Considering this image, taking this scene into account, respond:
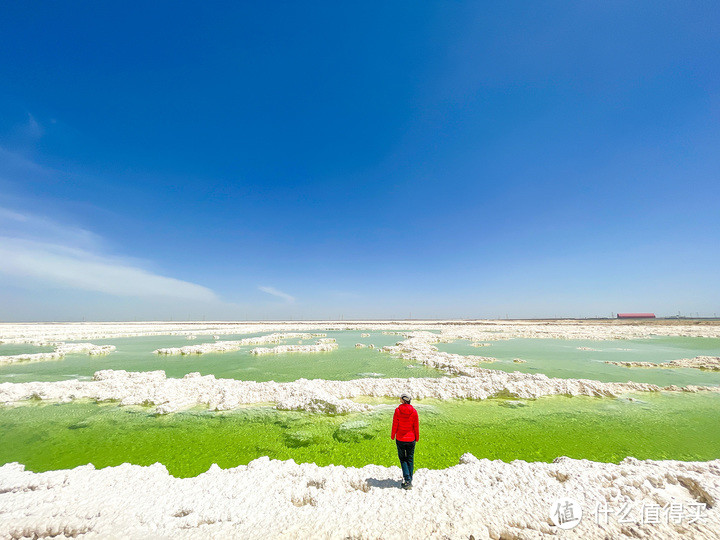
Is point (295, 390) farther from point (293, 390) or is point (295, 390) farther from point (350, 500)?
point (350, 500)

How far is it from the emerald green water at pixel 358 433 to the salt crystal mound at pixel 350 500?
1003 millimetres

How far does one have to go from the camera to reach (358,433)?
8656 millimetres

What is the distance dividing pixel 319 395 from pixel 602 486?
8.81 metres

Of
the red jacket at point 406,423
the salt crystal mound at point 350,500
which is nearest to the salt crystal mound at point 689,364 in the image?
the salt crystal mound at point 350,500

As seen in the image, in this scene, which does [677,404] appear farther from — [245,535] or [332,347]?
[332,347]

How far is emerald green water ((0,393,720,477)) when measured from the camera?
7.23 meters

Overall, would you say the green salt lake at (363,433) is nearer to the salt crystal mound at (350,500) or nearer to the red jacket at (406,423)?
the salt crystal mound at (350,500)

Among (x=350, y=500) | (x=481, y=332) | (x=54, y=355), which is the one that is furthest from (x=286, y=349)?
(x=481, y=332)

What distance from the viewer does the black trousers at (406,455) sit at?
548cm

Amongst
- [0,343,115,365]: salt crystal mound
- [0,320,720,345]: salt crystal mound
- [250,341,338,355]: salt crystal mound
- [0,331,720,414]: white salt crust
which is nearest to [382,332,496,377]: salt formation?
[0,331,720,414]: white salt crust

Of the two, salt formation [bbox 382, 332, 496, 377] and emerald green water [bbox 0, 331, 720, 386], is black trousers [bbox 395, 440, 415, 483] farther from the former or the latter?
salt formation [bbox 382, 332, 496, 377]

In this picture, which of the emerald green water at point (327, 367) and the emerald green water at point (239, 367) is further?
the emerald green water at point (239, 367)

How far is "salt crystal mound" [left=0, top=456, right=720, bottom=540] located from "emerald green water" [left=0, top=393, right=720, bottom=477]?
1003 millimetres

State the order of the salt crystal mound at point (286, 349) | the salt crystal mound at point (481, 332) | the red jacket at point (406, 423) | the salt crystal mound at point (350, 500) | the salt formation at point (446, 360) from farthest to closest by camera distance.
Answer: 1. the salt crystal mound at point (481, 332)
2. the salt crystal mound at point (286, 349)
3. the salt formation at point (446, 360)
4. the red jacket at point (406, 423)
5. the salt crystal mound at point (350, 500)
